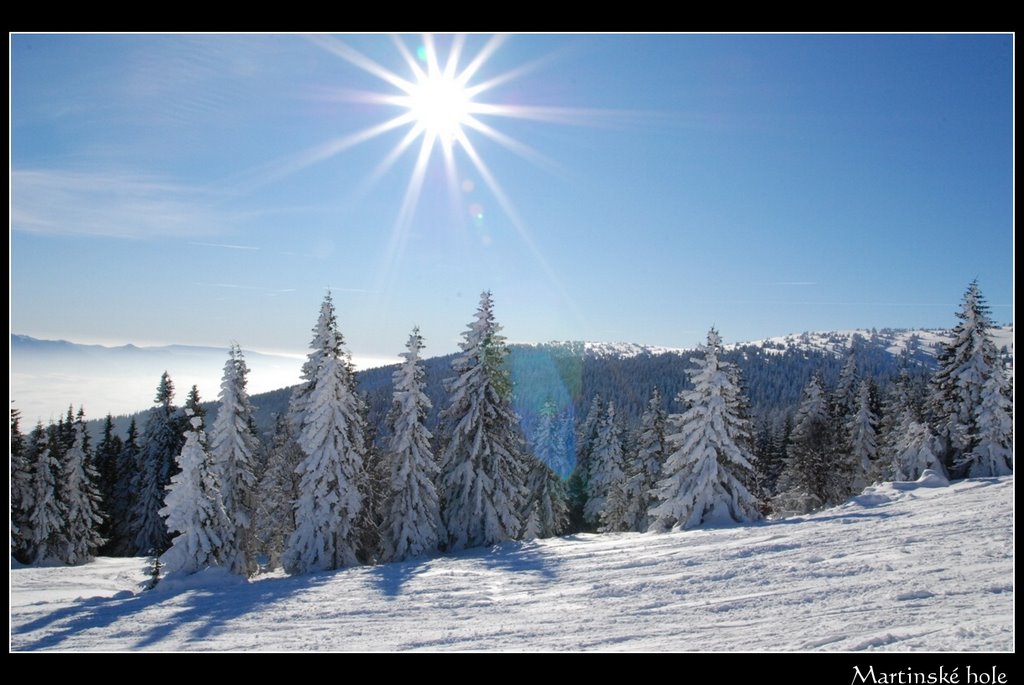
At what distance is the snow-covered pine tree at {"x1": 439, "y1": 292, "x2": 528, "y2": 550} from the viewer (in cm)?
2664

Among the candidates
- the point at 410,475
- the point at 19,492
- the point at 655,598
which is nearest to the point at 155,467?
the point at 19,492

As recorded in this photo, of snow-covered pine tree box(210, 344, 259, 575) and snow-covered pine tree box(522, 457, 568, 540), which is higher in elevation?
snow-covered pine tree box(210, 344, 259, 575)

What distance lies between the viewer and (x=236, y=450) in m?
26.8

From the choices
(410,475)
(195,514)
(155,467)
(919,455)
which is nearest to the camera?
(195,514)

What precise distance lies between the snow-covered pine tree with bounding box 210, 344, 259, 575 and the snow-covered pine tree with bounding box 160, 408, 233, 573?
6.64 feet

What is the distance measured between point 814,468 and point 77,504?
55631 mm

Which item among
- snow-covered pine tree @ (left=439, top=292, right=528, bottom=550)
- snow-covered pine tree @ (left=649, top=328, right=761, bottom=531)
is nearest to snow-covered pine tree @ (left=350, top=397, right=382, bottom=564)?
snow-covered pine tree @ (left=439, top=292, right=528, bottom=550)

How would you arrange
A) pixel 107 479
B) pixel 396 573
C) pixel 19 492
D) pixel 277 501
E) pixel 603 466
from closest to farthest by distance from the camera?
1. pixel 396 573
2. pixel 19 492
3. pixel 277 501
4. pixel 107 479
5. pixel 603 466

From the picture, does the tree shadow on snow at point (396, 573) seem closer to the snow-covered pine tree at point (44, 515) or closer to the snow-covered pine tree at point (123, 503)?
the snow-covered pine tree at point (44, 515)

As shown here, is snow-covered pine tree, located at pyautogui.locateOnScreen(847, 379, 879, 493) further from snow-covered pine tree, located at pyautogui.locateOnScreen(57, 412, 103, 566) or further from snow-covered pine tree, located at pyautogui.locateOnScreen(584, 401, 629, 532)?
snow-covered pine tree, located at pyautogui.locateOnScreen(57, 412, 103, 566)

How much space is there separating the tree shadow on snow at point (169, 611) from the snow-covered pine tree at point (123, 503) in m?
→ 33.0

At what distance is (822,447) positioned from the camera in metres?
45.0

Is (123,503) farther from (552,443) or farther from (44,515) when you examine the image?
(552,443)
